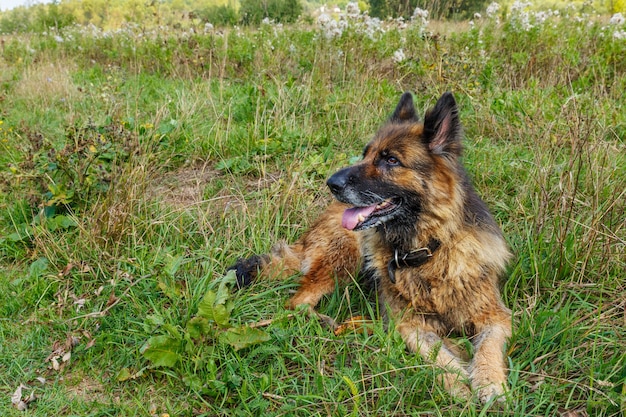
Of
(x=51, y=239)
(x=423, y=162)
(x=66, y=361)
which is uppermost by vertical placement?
(x=423, y=162)

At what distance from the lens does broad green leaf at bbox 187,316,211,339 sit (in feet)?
8.11

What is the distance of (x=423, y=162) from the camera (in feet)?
8.89

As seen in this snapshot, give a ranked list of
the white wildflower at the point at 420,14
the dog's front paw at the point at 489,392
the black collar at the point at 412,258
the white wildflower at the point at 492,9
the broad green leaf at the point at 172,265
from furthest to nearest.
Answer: the white wildflower at the point at 492,9
the white wildflower at the point at 420,14
the broad green leaf at the point at 172,265
the black collar at the point at 412,258
the dog's front paw at the point at 489,392

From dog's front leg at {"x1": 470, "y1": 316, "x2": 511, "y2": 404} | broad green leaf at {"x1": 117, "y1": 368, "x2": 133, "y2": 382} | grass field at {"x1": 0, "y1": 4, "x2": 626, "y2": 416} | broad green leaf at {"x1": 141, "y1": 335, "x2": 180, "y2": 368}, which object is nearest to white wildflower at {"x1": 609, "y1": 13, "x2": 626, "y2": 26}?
grass field at {"x1": 0, "y1": 4, "x2": 626, "y2": 416}

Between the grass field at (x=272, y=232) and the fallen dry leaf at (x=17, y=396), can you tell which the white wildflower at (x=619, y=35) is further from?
the fallen dry leaf at (x=17, y=396)

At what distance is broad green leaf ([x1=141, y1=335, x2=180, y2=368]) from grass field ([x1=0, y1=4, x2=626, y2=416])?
10 millimetres

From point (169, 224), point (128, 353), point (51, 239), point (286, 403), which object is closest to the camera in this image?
point (286, 403)

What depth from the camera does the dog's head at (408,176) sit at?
2.70 metres

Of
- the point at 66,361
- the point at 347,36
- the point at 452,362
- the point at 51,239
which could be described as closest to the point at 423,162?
the point at 452,362

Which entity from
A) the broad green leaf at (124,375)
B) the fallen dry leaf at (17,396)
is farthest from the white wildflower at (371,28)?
the fallen dry leaf at (17,396)

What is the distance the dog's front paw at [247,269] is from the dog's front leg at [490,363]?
1413 millimetres

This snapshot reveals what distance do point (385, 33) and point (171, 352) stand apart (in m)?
6.06

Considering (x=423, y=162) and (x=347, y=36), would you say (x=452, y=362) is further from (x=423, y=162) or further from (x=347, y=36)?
(x=347, y=36)

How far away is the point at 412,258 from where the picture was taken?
109 inches
